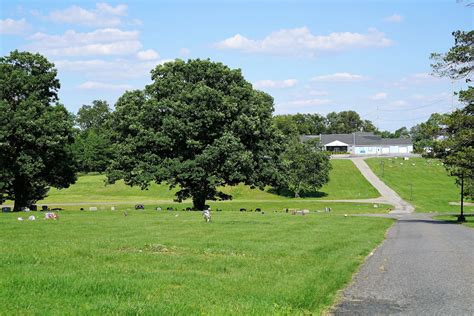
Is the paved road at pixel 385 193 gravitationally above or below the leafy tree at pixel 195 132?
below

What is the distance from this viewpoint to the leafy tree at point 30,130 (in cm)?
4303

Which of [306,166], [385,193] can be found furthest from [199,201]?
[385,193]

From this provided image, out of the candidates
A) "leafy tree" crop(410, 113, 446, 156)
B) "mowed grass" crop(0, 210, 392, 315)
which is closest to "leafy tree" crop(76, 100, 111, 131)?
"leafy tree" crop(410, 113, 446, 156)

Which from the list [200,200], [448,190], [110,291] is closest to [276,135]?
[200,200]

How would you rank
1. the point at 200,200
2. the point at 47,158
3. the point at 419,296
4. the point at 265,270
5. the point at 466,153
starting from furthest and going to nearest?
the point at 200,200
the point at 47,158
the point at 466,153
the point at 265,270
the point at 419,296

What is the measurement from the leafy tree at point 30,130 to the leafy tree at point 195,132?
5095 mm

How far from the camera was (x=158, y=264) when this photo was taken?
43.7 feet

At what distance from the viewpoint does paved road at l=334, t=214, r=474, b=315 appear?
9.88 metres

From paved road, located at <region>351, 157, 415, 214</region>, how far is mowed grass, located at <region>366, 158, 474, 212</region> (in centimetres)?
123

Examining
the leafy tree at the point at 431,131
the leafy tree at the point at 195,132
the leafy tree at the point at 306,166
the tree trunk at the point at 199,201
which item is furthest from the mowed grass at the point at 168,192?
the leafy tree at the point at 431,131

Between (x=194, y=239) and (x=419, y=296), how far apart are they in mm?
10805

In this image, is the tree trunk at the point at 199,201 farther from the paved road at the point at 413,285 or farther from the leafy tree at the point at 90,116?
the leafy tree at the point at 90,116

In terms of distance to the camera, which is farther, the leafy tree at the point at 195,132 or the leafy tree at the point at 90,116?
the leafy tree at the point at 90,116

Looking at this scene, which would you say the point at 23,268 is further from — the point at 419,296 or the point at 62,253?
the point at 419,296
